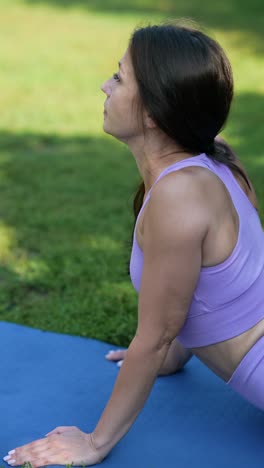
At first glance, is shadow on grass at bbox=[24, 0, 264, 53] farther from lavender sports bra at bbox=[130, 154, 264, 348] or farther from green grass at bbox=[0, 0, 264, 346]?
lavender sports bra at bbox=[130, 154, 264, 348]

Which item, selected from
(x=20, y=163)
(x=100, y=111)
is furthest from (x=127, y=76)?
→ (x=100, y=111)

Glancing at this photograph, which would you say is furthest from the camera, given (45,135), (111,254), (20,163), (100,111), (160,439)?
(100,111)

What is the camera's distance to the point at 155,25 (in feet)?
6.53

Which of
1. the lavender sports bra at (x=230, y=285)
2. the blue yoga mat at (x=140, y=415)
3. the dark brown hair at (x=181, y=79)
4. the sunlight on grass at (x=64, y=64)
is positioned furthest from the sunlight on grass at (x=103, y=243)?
the dark brown hair at (x=181, y=79)

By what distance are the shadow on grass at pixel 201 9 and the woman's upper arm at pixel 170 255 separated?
402 inches

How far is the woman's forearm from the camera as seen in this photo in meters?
2.04

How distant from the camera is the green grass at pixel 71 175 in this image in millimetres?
3500

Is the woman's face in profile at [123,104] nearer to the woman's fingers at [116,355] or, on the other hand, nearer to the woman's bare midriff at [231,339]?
the woman's bare midriff at [231,339]

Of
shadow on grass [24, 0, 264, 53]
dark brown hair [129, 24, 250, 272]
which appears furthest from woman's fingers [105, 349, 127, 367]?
shadow on grass [24, 0, 264, 53]

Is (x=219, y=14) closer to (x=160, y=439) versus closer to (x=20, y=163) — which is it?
(x=20, y=163)

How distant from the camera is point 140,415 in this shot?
246cm

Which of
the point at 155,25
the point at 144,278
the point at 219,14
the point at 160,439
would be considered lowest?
the point at 219,14

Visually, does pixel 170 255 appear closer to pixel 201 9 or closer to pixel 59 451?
pixel 59 451

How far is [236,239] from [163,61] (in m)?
0.52
